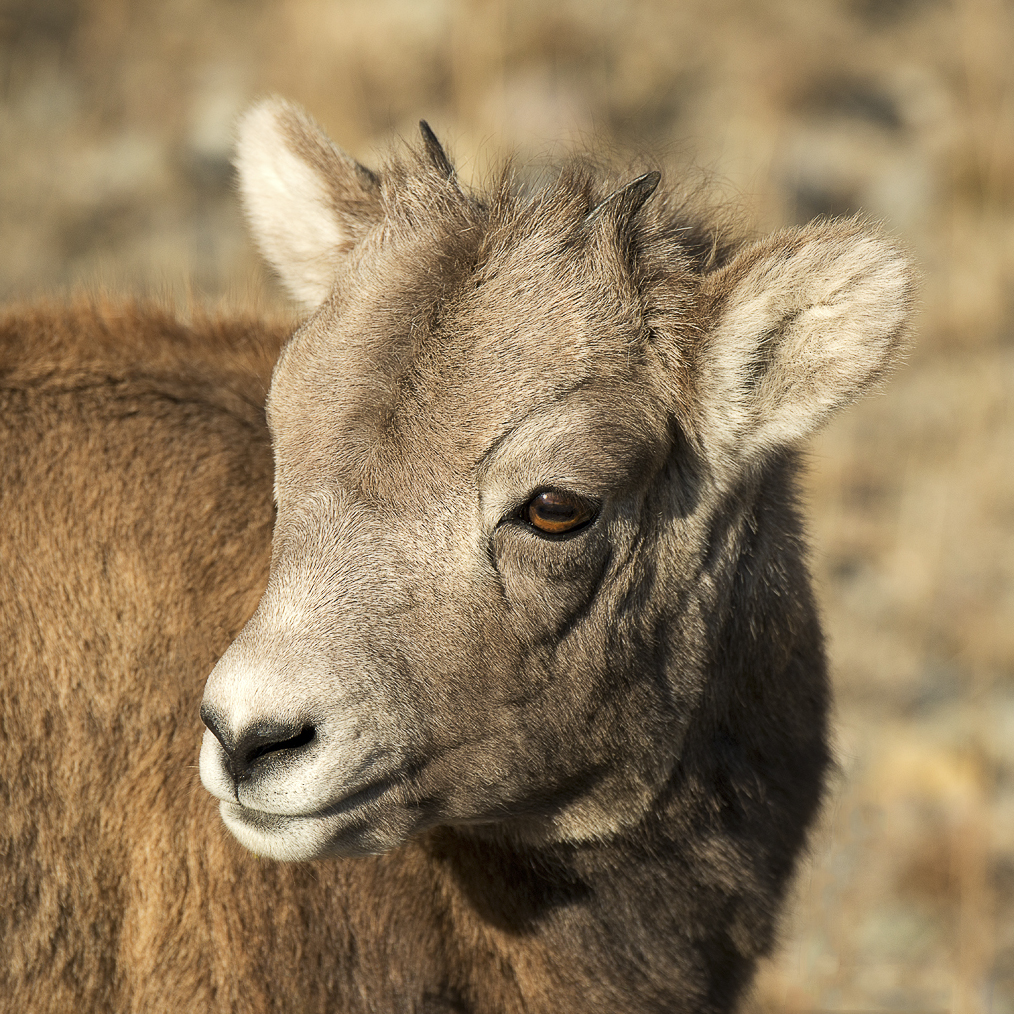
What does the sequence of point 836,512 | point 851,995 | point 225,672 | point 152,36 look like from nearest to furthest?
1. point 225,672
2. point 851,995
3. point 836,512
4. point 152,36

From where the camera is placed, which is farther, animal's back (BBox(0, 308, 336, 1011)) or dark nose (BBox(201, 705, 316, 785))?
animal's back (BBox(0, 308, 336, 1011))

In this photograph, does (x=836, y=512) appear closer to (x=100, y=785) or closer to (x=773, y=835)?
(x=773, y=835)

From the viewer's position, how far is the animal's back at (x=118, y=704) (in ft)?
12.8

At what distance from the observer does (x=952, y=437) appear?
36.5ft

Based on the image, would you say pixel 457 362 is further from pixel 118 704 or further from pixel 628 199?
pixel 118 704

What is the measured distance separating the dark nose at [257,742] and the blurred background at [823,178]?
479 centimetres

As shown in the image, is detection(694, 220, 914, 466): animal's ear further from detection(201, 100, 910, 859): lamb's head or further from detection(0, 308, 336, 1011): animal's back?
detection(0, 308, 336, 1011): animal's back

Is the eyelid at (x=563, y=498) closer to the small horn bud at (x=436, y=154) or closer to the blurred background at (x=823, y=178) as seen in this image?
the small horn bud at (x=436, y=154)

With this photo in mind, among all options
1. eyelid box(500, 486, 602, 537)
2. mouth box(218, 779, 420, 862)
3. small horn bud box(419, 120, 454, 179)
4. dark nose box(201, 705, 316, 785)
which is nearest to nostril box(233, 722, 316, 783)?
dark nose box(201, 705, 316, 785)

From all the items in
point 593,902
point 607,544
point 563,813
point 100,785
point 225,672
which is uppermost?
point 225,672

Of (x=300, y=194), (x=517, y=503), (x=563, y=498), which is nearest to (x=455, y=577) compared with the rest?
(x=517, y=503)

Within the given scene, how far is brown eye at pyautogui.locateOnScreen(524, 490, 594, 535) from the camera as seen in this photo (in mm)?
3502

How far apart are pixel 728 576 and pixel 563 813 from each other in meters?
0.96

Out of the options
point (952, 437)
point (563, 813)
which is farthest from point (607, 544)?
point (952, 437)
